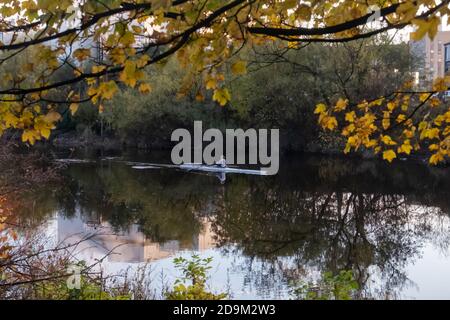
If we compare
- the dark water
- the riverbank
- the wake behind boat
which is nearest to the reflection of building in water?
the dark water

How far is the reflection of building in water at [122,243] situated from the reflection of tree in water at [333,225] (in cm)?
86

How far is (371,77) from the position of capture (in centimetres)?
3170

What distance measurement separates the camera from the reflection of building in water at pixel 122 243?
38.1 ft

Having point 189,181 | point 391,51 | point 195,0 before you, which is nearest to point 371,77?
point 391,51

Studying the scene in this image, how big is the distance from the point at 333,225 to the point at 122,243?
20.8 feet

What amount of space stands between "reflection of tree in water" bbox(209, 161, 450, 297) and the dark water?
0.11ft

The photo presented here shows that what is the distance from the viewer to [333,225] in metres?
15.3

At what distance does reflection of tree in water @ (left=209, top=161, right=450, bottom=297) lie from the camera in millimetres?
11492

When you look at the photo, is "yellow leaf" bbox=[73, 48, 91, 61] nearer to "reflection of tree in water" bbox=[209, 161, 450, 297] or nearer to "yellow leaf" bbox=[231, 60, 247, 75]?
"yellow leaf" bbox=[231, 60, 247, 75]

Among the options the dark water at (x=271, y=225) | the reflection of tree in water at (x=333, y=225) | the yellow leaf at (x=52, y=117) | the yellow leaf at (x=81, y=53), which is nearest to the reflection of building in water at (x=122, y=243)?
the dark water at (x=271, y=225)

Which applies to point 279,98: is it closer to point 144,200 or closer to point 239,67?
point 144,200

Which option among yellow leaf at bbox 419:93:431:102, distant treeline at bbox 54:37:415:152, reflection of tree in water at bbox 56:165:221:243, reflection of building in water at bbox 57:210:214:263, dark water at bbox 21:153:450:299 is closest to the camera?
yellow leaf at bbox 419:93:431:102

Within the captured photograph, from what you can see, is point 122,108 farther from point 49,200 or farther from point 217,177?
point 49,200

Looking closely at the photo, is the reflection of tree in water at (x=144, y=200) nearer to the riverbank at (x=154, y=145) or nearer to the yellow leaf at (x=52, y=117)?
the riverbank at (x=154, y=145)
